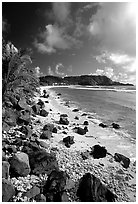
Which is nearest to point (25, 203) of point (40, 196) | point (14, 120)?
point (40, 196)

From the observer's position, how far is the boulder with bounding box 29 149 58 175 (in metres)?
6.18

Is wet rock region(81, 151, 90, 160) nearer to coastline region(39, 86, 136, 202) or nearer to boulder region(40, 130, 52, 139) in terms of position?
coastline region(39, 86, 136, 202)

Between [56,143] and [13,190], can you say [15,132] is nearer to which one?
[56,143]

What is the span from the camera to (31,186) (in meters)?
5.58

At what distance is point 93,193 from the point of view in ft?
17.4

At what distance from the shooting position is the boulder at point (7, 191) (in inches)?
195

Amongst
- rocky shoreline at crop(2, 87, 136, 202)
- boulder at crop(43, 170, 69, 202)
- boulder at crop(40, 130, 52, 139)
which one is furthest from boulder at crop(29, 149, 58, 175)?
boulder at crop(40, 130, 52, 139)

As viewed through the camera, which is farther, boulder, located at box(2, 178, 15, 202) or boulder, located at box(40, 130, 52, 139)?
boulder, located at box(40, 130, 52, 139)

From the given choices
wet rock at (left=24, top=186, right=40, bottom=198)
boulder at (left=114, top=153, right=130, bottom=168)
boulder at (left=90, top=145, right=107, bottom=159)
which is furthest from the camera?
boulder at (left=90, top=145, right=107, bottom=159)

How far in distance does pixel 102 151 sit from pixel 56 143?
2.48 metres

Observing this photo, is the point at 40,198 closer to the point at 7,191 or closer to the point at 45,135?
the point at 7,191

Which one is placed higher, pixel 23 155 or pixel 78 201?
pixel 23 155

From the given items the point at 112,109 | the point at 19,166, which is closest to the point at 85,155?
the point at 19,166

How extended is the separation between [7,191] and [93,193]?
2.68 m
